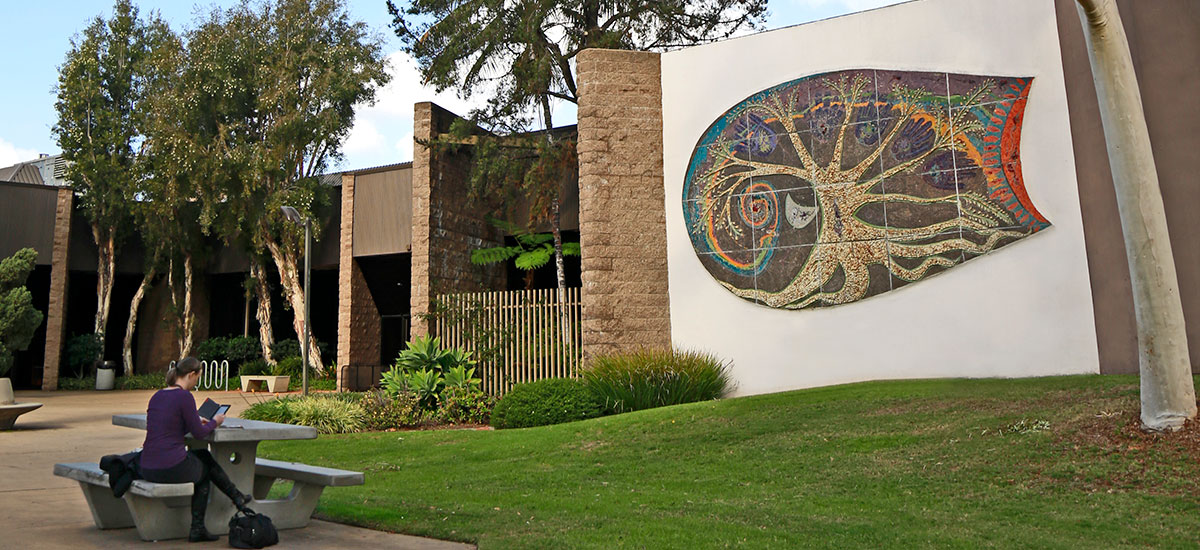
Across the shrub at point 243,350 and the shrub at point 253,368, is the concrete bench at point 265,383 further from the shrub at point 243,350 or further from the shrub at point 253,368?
the shrub at point 243,350

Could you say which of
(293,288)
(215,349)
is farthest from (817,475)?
(215,349)

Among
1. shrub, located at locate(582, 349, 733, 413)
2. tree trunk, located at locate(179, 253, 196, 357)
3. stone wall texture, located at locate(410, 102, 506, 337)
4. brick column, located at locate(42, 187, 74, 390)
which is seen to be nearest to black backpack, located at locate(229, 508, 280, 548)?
shrub, located at locate(582, 349, 733, 413)

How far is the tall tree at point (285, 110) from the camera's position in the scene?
78.1 feet

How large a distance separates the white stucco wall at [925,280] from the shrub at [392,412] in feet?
14.7

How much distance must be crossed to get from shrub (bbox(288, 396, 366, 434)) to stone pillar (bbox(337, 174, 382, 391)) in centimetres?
757

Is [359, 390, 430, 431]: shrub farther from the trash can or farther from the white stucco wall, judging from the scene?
the trash can

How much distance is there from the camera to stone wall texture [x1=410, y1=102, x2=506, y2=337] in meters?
17.1

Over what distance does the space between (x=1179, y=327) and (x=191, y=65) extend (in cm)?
2479

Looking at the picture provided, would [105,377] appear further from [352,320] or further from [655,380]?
[655,380]

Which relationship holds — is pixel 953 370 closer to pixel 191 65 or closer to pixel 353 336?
pixel 353 336

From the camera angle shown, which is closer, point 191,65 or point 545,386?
point 545,386

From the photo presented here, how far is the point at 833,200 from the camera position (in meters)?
12.5

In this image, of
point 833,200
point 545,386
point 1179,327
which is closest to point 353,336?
point 545,386

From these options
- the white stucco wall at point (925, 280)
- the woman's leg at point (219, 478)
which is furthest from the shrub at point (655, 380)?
the woman's leg at point (219, 478)
